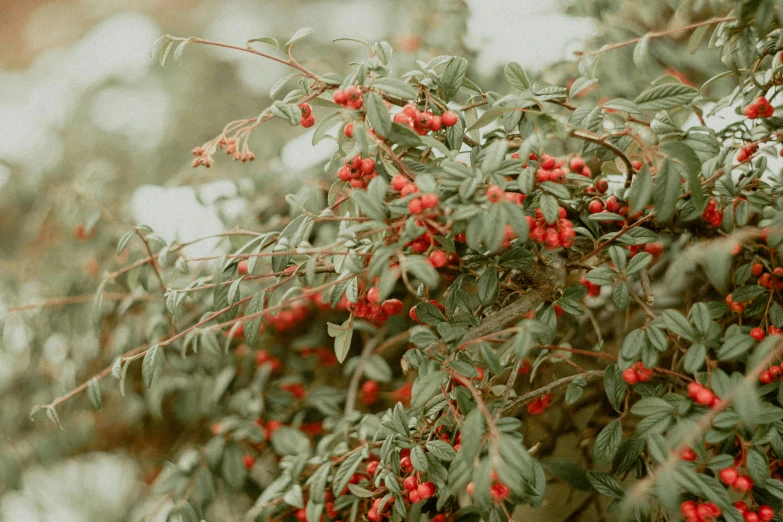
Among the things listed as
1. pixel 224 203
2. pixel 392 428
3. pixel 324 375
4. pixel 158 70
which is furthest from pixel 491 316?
pixel 158 70

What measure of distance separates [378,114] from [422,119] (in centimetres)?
8

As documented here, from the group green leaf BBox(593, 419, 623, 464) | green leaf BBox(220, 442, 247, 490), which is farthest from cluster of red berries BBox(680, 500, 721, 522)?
green leaf BBox(220, 442, 247, 490)

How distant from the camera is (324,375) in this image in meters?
1.38

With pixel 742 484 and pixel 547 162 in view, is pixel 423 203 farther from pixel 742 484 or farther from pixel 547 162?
pixel 742 484

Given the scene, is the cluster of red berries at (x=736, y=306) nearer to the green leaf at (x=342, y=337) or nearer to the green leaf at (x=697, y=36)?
the green leaf at (x=697, y=36)

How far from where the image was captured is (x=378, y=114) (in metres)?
0.59

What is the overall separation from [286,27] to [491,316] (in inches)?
92.1

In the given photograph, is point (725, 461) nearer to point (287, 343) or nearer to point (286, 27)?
point (287, 343)

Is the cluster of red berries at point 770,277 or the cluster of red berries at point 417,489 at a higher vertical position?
the cluster of red berries at point 770,277

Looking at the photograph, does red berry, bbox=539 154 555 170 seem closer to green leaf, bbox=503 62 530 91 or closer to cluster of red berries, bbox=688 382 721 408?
green leaf, bbox=503 62 530 91

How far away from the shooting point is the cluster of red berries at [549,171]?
0.66 metres

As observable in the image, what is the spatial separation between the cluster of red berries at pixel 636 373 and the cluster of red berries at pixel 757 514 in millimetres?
170

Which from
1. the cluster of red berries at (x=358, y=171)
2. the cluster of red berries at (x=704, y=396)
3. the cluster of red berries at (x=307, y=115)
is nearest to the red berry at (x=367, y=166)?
the cluster of red berries at (x=358, y=171)

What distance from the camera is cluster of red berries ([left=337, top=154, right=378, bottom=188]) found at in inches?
26.0
